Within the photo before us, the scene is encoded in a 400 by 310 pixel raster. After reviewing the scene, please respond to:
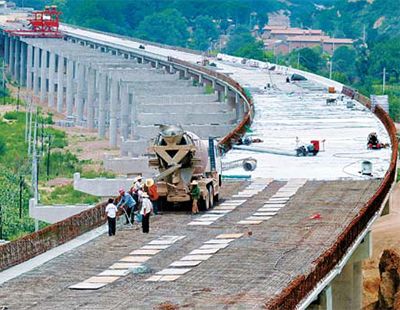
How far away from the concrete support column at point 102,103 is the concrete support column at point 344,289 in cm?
6968

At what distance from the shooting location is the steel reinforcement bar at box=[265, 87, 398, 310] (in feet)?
105

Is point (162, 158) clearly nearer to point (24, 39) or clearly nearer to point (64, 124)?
point (64, 124)

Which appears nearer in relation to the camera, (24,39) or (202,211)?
(202,211)

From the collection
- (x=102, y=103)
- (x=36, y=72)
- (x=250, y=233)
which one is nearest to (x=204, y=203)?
(x=250, y=233)

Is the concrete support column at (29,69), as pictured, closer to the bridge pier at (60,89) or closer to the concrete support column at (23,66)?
the concrete support column at (23,66)

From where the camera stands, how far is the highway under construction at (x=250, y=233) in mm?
34781

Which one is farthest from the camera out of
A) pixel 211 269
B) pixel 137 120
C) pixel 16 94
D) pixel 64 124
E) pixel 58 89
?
pixel 16 94

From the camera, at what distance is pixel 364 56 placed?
196125 millimetres

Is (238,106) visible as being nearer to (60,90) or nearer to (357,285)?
(60,90)

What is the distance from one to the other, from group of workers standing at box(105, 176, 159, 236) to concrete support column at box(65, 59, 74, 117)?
3376 inches

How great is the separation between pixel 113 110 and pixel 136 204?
71.3 metres

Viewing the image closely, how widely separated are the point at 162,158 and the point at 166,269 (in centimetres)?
894

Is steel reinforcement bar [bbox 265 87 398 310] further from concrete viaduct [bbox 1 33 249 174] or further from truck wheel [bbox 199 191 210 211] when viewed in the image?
concrete viaduct [bbox 1 33 249 174]

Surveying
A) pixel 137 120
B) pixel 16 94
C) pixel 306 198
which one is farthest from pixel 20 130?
pixel 306 198
